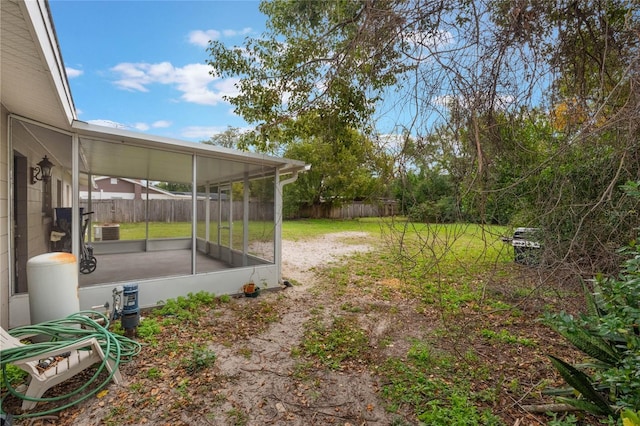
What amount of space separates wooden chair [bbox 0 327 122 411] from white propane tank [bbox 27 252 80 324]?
558 millimetres

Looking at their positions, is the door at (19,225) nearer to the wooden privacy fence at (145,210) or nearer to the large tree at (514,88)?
the large tree at (514,88)

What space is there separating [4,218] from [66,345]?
6.19 feet

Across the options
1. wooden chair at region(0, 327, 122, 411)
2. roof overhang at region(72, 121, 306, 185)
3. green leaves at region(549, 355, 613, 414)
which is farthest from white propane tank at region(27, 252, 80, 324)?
green leaves at region(549, 355, 613, 414)

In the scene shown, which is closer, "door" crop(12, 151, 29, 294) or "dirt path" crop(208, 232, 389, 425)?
"dirt path" crop(208, 232, 389, 425)

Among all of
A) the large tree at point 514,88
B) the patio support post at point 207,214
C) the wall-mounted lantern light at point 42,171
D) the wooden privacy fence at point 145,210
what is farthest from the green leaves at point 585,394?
the patio support post at point 207,214

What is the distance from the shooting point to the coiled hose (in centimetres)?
222

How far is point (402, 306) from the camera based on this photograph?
16.1 feet

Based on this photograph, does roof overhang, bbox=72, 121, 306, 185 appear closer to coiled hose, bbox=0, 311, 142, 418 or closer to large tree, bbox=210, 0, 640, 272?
large tree, bbox=210, 0, 640, 272

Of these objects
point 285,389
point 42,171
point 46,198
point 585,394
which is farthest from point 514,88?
point 46,198

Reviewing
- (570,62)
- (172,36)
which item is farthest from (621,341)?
(172,36)

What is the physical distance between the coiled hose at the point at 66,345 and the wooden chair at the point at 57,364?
0.12 feet

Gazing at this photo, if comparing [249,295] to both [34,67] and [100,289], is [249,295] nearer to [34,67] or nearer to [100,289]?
[100,289]

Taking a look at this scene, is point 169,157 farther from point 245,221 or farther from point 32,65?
point 32,65

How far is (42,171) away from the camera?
447 centimetres
